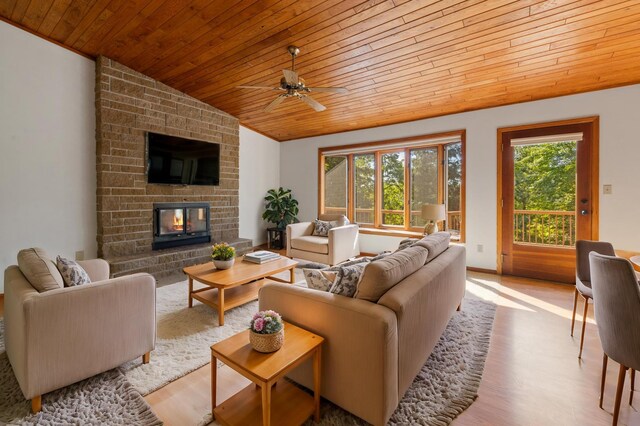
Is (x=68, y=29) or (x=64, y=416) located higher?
(x=68, y=29)

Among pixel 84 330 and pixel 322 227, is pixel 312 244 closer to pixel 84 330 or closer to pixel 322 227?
pixel 322 227

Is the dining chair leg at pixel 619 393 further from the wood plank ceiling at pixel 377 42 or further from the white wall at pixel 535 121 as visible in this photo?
the white wall at pixel 535 121

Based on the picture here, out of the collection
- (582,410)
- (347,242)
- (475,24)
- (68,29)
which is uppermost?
(68,29)

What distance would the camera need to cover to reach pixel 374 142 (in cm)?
539

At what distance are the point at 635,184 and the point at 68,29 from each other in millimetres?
6820

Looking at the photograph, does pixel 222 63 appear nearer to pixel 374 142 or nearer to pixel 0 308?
pixel 374 142

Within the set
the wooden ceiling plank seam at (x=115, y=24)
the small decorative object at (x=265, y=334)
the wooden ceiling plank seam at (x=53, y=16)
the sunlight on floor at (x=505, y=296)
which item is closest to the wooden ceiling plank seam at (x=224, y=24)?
the wooden ceiling plank seam at (x=115, y=24)

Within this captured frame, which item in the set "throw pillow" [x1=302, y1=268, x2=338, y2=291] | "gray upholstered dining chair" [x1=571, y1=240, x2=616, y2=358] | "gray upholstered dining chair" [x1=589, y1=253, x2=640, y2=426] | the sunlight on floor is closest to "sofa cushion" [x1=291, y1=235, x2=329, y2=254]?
the sunlight on floor

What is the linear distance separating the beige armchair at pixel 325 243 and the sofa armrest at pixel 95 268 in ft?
8.87

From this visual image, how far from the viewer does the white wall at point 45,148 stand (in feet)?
10.8

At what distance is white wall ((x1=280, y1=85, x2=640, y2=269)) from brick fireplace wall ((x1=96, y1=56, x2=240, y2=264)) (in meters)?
2.65

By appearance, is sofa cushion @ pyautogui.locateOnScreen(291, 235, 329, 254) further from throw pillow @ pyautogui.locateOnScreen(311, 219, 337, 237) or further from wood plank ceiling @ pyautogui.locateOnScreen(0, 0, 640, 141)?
wood plank ceiling @ pyautogui.locateOnScreen(0, 0, 640, 141)

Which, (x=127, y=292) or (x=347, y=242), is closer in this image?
(x=127, y=292)

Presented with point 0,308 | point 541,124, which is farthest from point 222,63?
point 541,124
